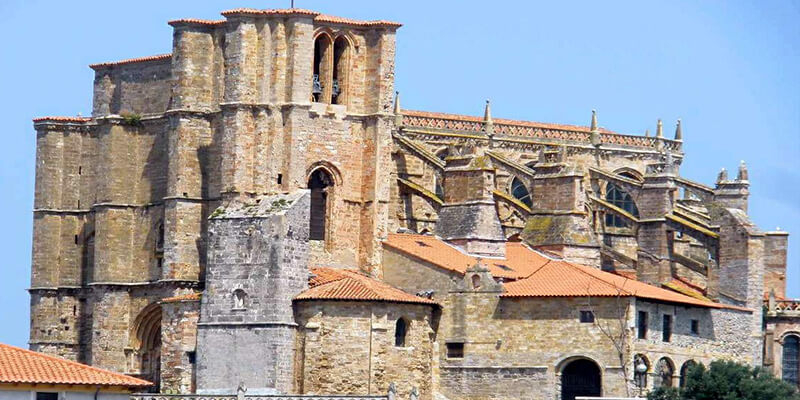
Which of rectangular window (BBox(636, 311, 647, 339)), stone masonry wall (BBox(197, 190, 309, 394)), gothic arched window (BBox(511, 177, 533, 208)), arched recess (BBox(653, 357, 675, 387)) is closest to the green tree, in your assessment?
rectangular window (BBox(636, 311, 647, 339))

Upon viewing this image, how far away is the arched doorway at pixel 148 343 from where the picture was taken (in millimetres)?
89625

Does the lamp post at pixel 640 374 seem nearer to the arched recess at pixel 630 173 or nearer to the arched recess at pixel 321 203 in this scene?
the arched recess at pixel 321 203

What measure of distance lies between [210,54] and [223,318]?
395 inches

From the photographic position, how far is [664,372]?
8631 cm

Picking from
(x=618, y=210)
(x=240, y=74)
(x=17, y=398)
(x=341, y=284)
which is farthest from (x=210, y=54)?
(x=17, y=398)

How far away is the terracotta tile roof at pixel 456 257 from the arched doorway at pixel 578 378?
13.2 feet

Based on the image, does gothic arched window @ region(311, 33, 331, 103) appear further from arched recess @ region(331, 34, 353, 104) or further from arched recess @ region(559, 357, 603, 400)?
arched recess @ region(559, 357, 603, 400)

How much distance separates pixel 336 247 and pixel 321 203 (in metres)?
1.57

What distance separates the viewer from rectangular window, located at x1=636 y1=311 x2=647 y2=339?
84.6m

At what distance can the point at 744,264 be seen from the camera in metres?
93.4

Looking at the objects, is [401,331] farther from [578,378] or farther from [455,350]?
[578,378]

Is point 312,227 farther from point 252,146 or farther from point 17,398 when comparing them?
point 17,398

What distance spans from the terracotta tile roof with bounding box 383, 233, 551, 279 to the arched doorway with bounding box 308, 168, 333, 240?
2.22 metres

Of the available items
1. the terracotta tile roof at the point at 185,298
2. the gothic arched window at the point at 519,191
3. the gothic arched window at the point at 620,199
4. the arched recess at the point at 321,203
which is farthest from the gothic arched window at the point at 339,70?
the gothic arched window at the point at 620,199
